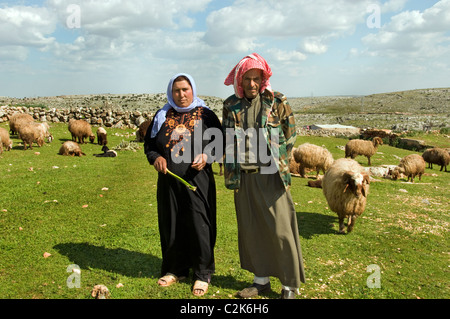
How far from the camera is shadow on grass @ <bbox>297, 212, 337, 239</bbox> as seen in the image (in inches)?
271

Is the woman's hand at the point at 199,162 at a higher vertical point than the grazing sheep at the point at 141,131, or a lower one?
lower

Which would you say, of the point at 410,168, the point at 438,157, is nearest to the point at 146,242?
the point at 410,168

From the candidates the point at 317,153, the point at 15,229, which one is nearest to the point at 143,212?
the point at 15,229

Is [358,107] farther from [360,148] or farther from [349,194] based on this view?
[349,194]

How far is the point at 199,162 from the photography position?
3943 millimetres

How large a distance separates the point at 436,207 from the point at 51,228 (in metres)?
9.95

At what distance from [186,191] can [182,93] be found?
4.03 ft

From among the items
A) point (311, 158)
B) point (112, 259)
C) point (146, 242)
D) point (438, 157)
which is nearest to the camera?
point (112, 259)

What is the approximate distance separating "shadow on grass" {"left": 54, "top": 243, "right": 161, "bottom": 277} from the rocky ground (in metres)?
21.4

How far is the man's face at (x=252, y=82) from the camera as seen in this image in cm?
362

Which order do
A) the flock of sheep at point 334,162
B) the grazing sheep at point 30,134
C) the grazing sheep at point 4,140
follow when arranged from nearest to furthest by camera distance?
the flock of sheep at point 334,162, the grazing sheep at point 4,140, the grazing sheep at point 30,134

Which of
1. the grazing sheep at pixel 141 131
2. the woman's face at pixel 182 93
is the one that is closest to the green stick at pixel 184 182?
the woman's face at pixel 182 93

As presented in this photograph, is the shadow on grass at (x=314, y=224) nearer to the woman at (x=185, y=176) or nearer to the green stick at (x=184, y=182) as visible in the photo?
the woman at (x=185, y=176)

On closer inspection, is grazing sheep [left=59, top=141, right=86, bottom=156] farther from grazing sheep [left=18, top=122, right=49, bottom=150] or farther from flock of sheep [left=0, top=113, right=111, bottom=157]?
grazing sheep [left=18, top=122, right=49, bottom=150]
